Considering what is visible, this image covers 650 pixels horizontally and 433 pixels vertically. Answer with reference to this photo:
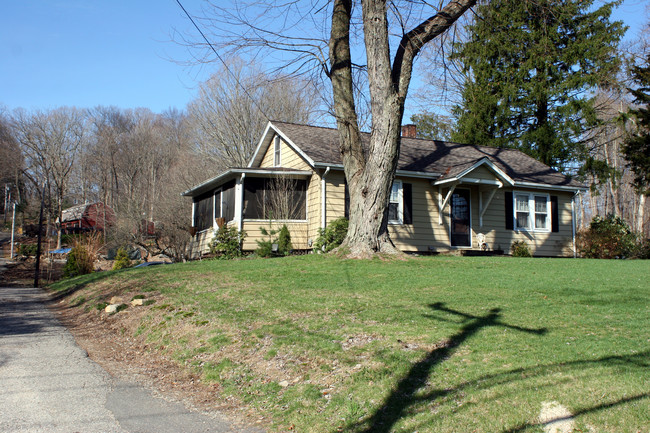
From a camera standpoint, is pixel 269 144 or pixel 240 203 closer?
pixel 240 203

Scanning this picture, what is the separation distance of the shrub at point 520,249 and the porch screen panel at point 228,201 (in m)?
9.83

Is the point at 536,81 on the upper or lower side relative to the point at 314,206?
upper

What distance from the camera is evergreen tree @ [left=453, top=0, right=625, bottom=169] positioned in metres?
24.8

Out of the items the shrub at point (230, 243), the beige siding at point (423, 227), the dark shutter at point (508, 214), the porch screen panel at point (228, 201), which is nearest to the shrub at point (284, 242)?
the shrub at point (230, 243)

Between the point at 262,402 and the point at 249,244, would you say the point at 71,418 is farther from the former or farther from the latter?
the point at 249,244

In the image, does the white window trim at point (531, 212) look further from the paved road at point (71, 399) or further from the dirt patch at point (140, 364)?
the paved road at point (71, 399)

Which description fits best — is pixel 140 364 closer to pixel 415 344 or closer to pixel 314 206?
pixel 415 344

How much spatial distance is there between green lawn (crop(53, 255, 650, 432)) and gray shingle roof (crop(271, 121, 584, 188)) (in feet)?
24.6

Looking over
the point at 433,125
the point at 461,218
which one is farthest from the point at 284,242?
the point at 433,125

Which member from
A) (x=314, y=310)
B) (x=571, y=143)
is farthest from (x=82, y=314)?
(x=571, y=143)

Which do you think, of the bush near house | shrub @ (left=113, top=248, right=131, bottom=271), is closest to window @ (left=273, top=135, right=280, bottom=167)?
shrub @ (left=113, top=248, right=131, bottom=271)

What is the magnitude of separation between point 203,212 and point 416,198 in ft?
29.0

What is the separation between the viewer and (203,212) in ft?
70.3

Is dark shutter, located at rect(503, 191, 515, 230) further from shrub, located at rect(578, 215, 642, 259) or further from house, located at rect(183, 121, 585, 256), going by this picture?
shrub, located at rect(578, 215, 642, 259)
